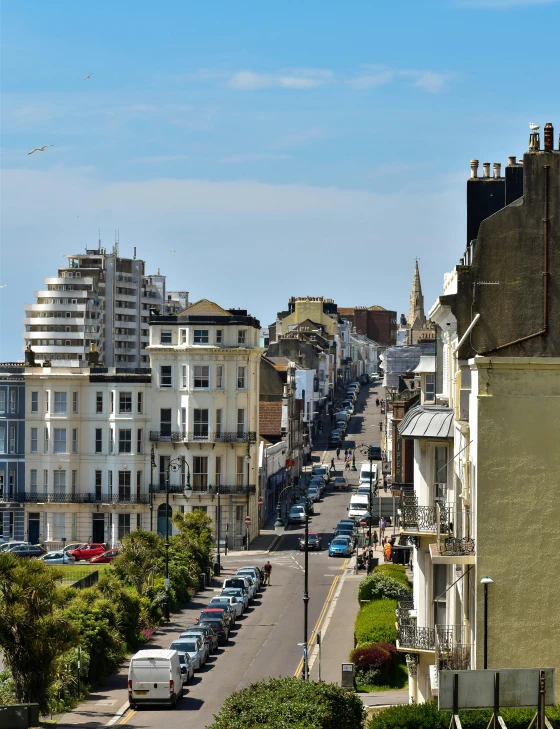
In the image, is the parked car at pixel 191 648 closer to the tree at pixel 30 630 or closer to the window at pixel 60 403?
the tree at pixel 30 630

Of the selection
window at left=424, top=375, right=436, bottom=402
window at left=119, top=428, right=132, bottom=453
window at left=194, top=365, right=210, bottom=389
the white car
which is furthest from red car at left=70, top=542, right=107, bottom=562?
window at left=424, top=375, right=436, bottom=402

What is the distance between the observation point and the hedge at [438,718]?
24281 millimetres

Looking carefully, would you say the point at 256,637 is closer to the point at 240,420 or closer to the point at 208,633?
the point at 208,633

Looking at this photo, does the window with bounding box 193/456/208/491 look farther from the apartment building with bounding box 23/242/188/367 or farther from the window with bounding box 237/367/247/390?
the apartment building with bounding box 23/242/188/367

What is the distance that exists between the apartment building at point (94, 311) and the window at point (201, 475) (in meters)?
70.3

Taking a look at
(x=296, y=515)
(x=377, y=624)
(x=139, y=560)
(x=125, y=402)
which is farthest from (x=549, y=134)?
(x=296, y=515)

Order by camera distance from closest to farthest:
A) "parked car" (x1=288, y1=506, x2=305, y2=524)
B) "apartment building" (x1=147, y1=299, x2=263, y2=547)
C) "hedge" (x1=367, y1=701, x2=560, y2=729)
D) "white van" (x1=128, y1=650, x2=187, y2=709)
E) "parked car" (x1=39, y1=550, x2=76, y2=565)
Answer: "hedge" (x1=367, y1=701, x2=560, y2=729) < "white van" (x1=128, y1=650, x2=187, y2=709) < "parked car" (x1=39, y1=550, x2=76, y2=565) < "apartment building" (x1=147, y1=299, x2=263, y2=547) < "parked car" (x1=288, y1=506, x2=305, y2=524)

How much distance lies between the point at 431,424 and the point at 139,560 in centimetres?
3077

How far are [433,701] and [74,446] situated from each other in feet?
203

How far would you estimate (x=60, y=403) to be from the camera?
88.1 meters

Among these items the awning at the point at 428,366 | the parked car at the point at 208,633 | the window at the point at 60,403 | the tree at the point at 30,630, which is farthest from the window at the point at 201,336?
the tree at the point at 30,630

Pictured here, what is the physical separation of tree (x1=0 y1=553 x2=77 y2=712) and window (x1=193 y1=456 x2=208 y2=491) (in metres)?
45.2

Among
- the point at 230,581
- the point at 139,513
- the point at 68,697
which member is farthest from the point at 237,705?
the point at 139,513

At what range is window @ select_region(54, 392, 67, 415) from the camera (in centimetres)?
8806
